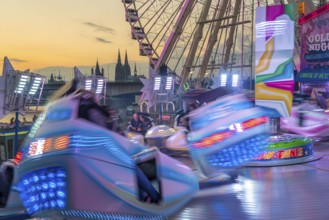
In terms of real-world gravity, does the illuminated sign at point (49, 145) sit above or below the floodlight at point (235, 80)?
below

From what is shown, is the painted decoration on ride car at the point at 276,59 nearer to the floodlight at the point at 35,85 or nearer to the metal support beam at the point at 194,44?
the floodlight at the point at 35,85

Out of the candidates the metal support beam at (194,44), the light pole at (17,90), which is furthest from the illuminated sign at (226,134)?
the metal support beam at (194,44)

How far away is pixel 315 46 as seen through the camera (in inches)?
1008

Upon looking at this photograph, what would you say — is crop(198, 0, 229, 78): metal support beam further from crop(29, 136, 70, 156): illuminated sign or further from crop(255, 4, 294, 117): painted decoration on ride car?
crop(29, 136, 70, 156): illuminated sign

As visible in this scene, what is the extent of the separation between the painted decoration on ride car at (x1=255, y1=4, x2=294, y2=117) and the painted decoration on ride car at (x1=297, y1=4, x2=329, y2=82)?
17704mm

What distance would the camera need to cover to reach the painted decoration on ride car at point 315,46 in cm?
2489

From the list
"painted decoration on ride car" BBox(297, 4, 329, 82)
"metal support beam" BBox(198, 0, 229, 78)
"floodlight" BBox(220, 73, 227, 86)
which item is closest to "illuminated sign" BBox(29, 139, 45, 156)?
"floodlight" BBox(220, 73, 227, 86)

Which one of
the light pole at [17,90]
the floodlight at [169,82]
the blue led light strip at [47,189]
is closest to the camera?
the blue led light strip at [47,189]

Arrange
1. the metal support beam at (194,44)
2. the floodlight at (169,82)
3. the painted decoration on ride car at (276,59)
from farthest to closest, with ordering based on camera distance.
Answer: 1. the metal support beam at (194,44)
2. the floodlight at (169,82)
3. the painted decoration on ride car at (276,59)

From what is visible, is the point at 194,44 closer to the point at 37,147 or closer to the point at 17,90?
the point at 17,90

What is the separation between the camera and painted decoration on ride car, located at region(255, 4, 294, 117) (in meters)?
8.24

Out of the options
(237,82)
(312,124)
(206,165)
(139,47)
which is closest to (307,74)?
(237,82)

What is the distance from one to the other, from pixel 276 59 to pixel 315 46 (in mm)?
18788

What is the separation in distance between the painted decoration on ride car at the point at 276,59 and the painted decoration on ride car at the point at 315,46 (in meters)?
17.7
